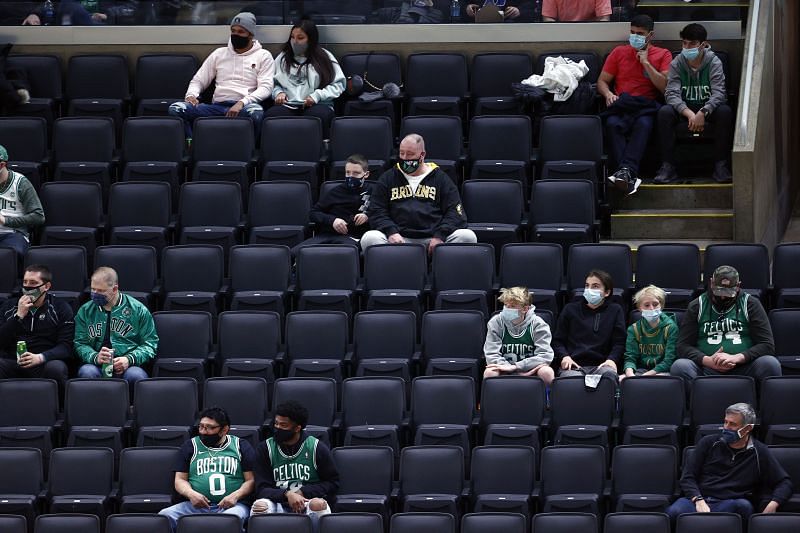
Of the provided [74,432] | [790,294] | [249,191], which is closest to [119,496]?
[74,432]

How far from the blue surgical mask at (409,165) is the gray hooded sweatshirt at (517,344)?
1507mm

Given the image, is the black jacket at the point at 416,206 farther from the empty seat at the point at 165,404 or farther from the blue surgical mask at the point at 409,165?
the empty seat at the point at 165,404

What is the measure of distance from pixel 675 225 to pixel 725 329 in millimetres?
1918

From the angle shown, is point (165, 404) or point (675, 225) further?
point (675, 225)

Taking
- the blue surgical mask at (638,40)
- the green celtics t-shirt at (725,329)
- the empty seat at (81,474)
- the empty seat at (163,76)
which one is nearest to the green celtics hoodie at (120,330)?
the empty seat at (81,474)

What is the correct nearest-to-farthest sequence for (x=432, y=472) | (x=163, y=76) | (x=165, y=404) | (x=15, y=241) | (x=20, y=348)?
(x=432, y=472), (x=165, y=404), (x=20, y=348), (x=15, y=241), (x=163, y=76)

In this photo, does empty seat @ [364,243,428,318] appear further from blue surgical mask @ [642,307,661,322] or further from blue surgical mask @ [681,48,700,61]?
blue surgical mask @ [681,48,700,61]

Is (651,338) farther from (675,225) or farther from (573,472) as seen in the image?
(675,225)

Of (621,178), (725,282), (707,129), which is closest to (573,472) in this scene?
(725,282)

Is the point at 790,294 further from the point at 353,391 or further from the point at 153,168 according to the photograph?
the point at 153,168

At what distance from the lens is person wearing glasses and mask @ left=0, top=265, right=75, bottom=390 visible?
36.2 feet

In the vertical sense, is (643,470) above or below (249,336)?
below

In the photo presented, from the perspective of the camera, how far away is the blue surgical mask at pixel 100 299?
11023mm

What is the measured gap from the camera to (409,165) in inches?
470
